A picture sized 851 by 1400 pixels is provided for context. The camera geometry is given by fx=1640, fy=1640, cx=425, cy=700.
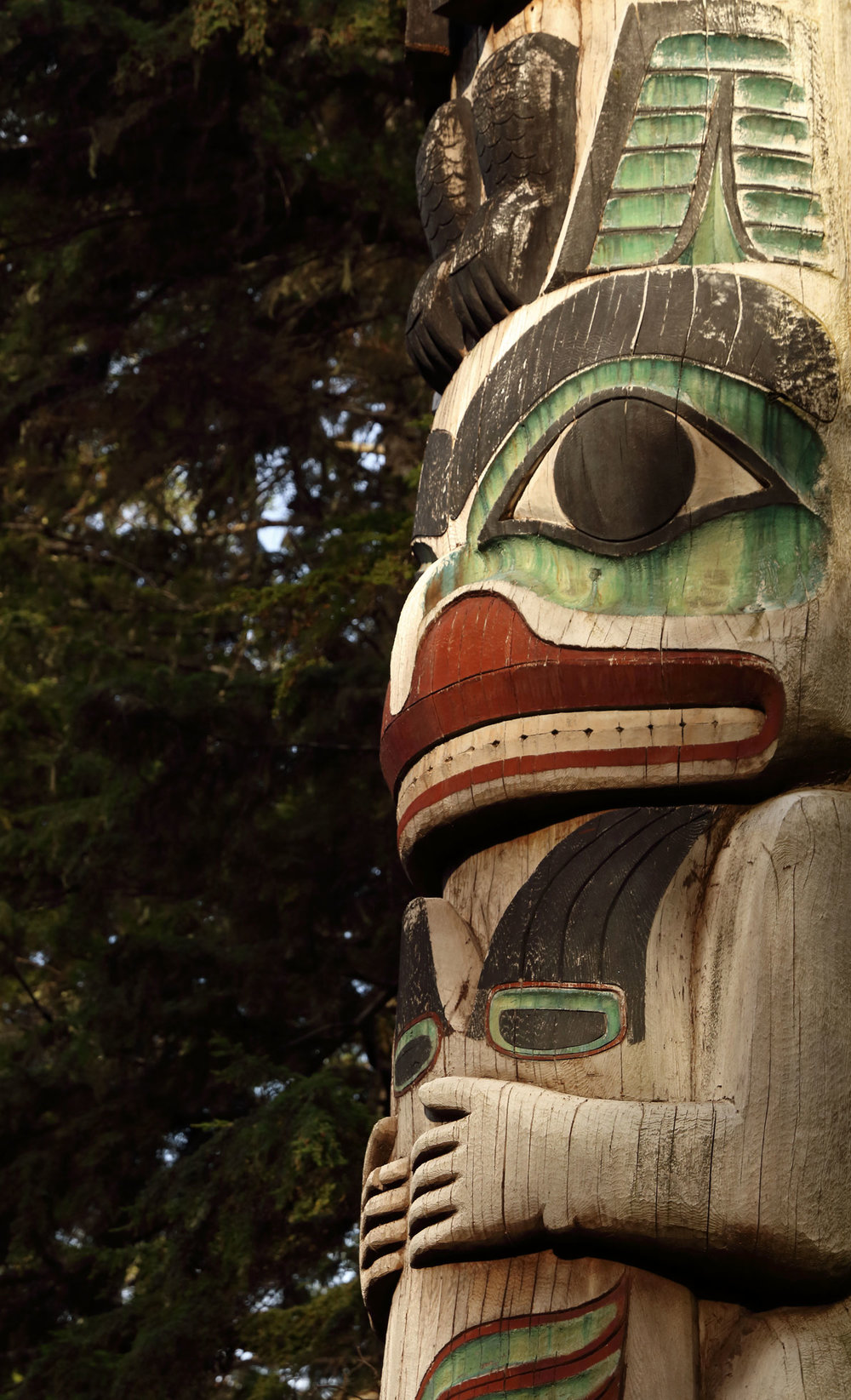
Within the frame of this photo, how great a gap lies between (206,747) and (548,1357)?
5.19m

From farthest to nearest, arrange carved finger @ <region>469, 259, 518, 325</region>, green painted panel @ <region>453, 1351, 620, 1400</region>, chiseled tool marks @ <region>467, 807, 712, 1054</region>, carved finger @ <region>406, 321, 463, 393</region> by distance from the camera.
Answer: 1. carved finger @ <region>406, 321, 463, 393</region>
2. carved finger @ <region>469, 259, 518, 325</region>
3. chiseled tool marks @ <region>467, 807, 712, 1054</region>
4. green painted panel @ <region>453, 1351, 620, 1400</region>

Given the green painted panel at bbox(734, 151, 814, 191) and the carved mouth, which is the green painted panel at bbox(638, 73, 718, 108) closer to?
the green painted panel at bbox(734, 151, 814, 191)

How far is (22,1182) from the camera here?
7.52m

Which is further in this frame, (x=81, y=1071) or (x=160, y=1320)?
(x=81, y=1071)

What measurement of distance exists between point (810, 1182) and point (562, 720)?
939 millimetres

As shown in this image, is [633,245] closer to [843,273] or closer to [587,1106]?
[843,273]

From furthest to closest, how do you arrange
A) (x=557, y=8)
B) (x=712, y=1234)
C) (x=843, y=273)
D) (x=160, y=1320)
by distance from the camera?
(x=160, y=1320), (x=557, y=8), (x=843, y=273), (x=712, y=1234)

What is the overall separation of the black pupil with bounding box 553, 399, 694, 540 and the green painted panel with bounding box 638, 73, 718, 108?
0.79m

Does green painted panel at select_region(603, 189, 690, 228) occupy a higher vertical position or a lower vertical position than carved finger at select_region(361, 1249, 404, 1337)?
higher

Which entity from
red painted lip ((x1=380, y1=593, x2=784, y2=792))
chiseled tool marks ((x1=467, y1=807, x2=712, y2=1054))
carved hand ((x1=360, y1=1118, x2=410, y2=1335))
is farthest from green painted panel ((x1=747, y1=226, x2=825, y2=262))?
carved hand ((x1=360, y1=1118, x2=410, y2=1335))

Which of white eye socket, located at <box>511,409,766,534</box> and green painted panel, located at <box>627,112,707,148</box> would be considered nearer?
white eye socket, located at <box>511,409,766,534</box>

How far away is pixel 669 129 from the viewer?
3539mm

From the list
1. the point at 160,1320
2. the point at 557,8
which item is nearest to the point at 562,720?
the point at 557,8

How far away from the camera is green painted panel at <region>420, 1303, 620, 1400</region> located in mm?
2725
